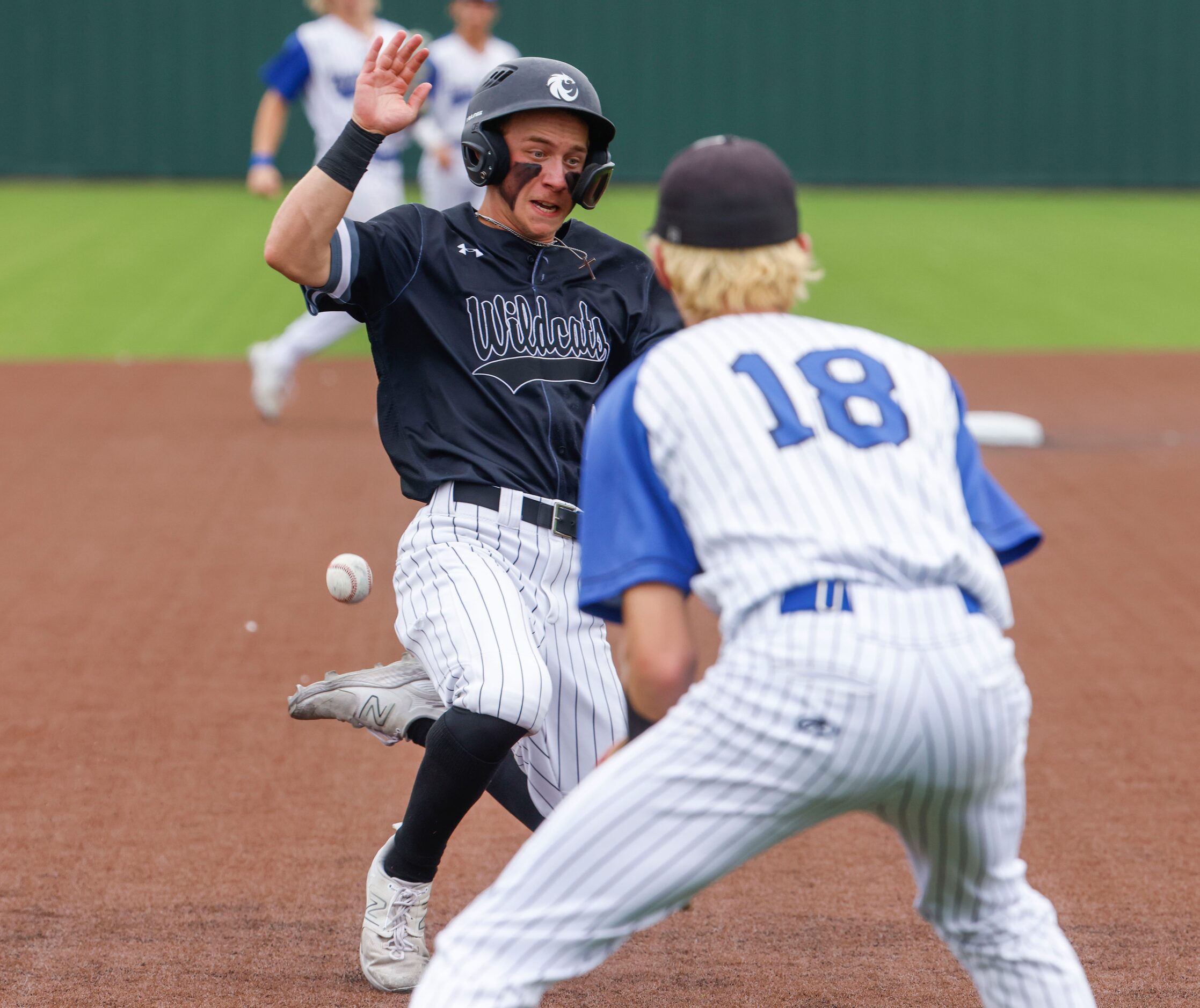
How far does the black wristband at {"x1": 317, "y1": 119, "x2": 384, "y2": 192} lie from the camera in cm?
297

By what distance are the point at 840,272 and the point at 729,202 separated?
1163 cm

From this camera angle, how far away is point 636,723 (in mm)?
2301

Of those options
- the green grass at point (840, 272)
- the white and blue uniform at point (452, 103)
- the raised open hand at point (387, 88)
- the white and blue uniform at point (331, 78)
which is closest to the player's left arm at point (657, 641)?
the raised open hand at point (387, 88)

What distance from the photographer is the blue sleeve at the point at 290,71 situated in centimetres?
877

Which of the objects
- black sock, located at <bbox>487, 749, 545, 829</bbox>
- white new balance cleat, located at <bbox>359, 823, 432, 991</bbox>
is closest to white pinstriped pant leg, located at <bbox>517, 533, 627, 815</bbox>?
black sock, located at <bbox>487, 749, 545, 829</bbox>

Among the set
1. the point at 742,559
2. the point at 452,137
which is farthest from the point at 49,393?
the point at 742,559

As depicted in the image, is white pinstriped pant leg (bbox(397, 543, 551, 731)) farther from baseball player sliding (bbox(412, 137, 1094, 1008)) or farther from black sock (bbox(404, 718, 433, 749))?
baseball player sliding (bbox(412, 137, 1094, 1008))

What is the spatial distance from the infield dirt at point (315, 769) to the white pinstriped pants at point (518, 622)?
480 millimetres

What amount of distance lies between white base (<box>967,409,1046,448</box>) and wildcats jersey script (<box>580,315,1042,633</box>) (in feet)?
20.3

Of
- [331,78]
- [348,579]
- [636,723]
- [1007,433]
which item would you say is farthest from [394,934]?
[331,78]

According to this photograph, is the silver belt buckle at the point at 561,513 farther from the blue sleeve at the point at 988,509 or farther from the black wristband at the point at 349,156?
the blue sleeve at the point at 988,509

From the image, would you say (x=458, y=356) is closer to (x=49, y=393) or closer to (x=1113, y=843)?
(x=1113, y=843)

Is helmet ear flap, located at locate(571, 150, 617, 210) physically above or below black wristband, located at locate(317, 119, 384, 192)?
below

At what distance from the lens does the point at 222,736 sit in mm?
4457
